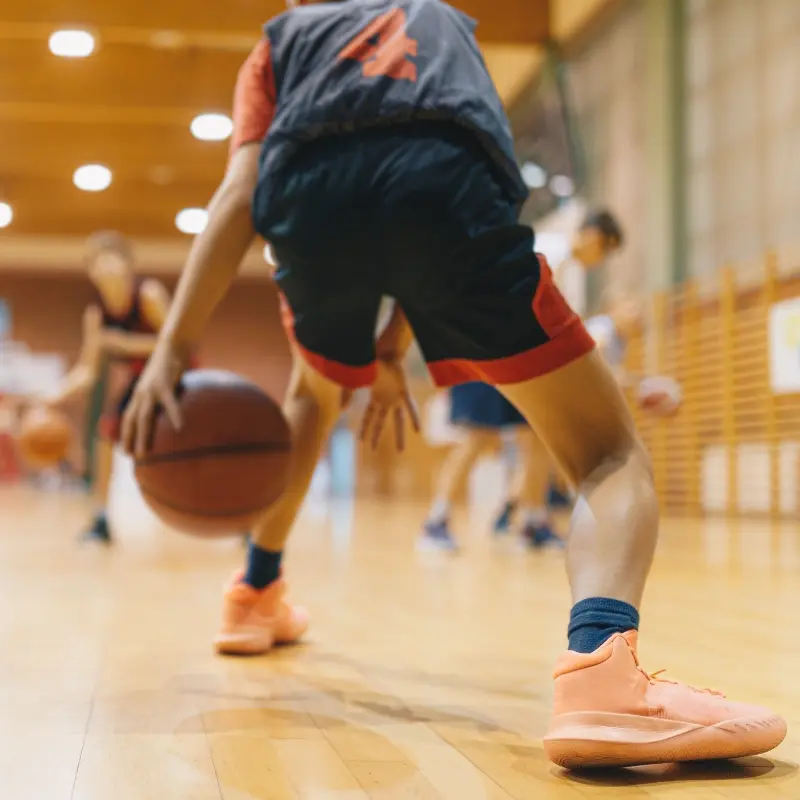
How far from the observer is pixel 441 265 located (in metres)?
1.44

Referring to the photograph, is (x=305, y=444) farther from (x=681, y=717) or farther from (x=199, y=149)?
(x=199, y=149)

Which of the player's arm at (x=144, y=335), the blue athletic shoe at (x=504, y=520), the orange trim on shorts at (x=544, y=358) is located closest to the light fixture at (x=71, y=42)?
the player's arm at (x=144, y=335)

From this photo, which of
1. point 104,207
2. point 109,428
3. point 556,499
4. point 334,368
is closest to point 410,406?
point 334,368

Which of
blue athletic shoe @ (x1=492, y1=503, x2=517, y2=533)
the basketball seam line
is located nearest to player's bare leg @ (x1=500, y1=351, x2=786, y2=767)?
the basketball seam line

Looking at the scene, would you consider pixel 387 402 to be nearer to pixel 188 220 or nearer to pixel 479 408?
pixel 479 408

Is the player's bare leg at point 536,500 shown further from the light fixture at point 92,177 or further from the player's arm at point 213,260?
the light fixture at point 92,177

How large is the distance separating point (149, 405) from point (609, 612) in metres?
0.72

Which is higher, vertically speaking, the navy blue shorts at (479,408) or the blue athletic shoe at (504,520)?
the navy blue shorts at (479,408)

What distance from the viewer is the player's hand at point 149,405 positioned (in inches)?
59.1

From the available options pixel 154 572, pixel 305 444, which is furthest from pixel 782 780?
pixel 154 572

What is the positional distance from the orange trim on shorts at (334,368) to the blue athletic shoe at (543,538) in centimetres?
314

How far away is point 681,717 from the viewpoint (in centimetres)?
129

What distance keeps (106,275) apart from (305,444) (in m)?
3.05

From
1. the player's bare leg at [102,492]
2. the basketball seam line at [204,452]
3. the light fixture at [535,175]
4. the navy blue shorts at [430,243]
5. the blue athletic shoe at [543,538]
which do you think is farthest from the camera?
the light fixture at [535,175]
